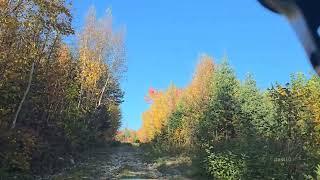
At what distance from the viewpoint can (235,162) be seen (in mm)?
18594

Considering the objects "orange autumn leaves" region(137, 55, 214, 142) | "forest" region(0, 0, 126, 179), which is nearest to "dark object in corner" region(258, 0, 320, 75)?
"forest" region(0, 0, 126, 179)

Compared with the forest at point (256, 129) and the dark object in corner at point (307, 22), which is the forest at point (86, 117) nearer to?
the forest at point (256, 129)

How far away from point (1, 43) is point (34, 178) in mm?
5766

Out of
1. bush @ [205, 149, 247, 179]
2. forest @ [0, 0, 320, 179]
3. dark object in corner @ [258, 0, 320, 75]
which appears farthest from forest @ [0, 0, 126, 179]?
dark object in corner @ [258, 0, 320, 75]

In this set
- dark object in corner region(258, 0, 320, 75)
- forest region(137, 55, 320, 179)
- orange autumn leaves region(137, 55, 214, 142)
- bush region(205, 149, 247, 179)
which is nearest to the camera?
dark object in corner region(258, 0, 320, 75)

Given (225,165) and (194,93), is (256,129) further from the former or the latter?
(194,93)

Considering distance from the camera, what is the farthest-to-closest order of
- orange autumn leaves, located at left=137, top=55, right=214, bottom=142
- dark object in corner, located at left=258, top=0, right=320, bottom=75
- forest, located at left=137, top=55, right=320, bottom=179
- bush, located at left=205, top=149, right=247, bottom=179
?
1. orange autumn leaves, located at left=137, top=55, right=214, bottom=142
2. bush, located at left=205, top=149, right=247, bottom=179
3. forest, located at left=137, top=55, right=320, bottom=179
4. dark object in corner, located at left=258, top=0, right=320, bottom=75

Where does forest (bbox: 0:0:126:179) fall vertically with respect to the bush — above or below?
above

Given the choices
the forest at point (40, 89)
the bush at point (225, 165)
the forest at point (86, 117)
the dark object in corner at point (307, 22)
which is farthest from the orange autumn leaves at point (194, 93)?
the dark object in corner at point (307, 22)

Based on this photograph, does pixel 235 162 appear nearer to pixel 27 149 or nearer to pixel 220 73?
pixel 27 149

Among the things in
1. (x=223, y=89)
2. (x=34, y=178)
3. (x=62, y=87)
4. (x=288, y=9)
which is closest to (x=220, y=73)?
(x=223, y=89)

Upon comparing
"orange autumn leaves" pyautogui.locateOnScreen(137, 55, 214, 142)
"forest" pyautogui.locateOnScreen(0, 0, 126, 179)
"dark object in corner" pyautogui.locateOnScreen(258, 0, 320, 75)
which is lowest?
"dark object in corner" pyautogui.locateOnScreen(258, 0, 320, 75)

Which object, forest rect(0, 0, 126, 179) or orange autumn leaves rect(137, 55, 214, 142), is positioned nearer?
forest rect(0, 0, 126, 179)

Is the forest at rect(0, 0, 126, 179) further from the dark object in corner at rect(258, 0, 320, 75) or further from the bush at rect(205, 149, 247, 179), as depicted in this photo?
the dark object in corner at rect(258, 0, 320, 75)
